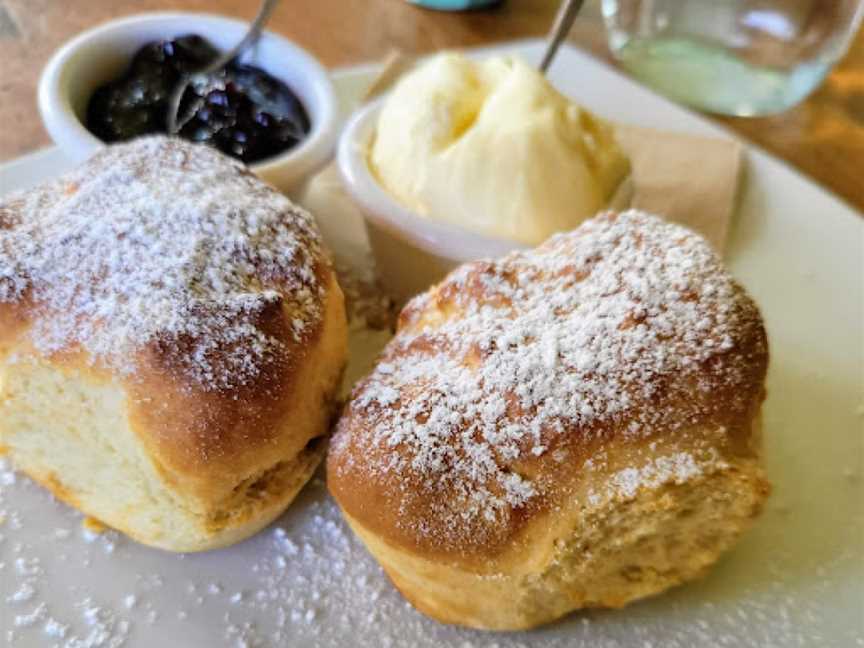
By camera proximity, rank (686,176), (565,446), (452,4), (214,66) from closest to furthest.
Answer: (565,446) < (214,66) < (686,176) < (452,4)

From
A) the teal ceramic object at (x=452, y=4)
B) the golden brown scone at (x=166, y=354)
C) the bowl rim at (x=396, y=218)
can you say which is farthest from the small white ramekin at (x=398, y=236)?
the teal ceramic object at (x=452, y=4)

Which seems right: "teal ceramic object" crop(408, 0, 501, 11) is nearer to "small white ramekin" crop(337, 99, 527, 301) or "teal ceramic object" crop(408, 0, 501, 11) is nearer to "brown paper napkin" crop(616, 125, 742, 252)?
"brown paper napkin" crop(616, 125, 742, 252)

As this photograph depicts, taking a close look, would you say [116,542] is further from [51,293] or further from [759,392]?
[759,392]

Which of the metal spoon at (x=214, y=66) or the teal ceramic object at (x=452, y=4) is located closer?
the metal spoon at (x=214, y=66)

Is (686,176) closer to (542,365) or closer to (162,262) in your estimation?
(542,365)

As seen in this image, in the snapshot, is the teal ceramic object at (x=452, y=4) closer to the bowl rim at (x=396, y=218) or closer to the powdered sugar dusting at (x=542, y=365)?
the bowl rim at (x=396, y=218)

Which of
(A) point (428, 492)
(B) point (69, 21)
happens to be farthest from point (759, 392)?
(B) point (69, 21)

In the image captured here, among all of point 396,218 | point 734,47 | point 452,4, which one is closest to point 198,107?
point 396,218
